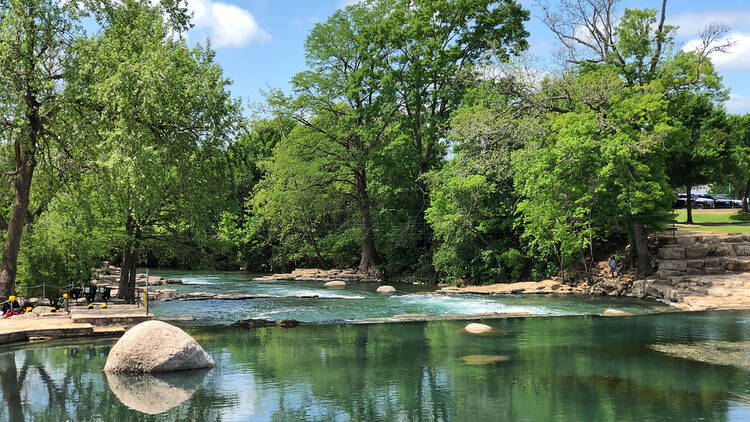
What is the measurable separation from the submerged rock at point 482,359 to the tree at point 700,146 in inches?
935

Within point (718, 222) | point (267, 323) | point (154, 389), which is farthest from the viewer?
point (718, 222)

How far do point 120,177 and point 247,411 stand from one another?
914 cm

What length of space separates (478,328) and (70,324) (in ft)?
39.6

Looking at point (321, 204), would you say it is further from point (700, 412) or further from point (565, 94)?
point (700, 412)

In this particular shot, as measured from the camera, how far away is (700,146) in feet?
118

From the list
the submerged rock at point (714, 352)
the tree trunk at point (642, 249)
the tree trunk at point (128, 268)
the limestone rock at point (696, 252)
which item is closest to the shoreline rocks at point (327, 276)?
the tree trunk at point (642, 249)

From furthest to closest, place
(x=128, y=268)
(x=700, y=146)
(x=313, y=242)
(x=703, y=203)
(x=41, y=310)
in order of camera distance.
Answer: (x=703, y=203), (x=313, y=242), (x=700, y=146), (x=128, y=268), (x=41, y=310)

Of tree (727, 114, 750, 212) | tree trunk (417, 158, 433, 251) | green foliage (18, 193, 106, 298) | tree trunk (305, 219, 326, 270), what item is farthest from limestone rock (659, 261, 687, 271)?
tree trunk (305, 219, 326, 270)

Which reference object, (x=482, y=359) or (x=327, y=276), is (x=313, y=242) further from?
(x=482, y=359)

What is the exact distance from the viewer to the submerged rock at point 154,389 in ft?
37.7

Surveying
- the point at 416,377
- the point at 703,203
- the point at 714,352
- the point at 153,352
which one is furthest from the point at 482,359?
the point at 703,203

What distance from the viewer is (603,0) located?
33906 millimetres

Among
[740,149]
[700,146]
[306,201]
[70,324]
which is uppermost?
[740,149]

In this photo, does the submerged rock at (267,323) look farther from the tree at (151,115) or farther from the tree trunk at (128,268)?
the tree trunk at (128,268)
